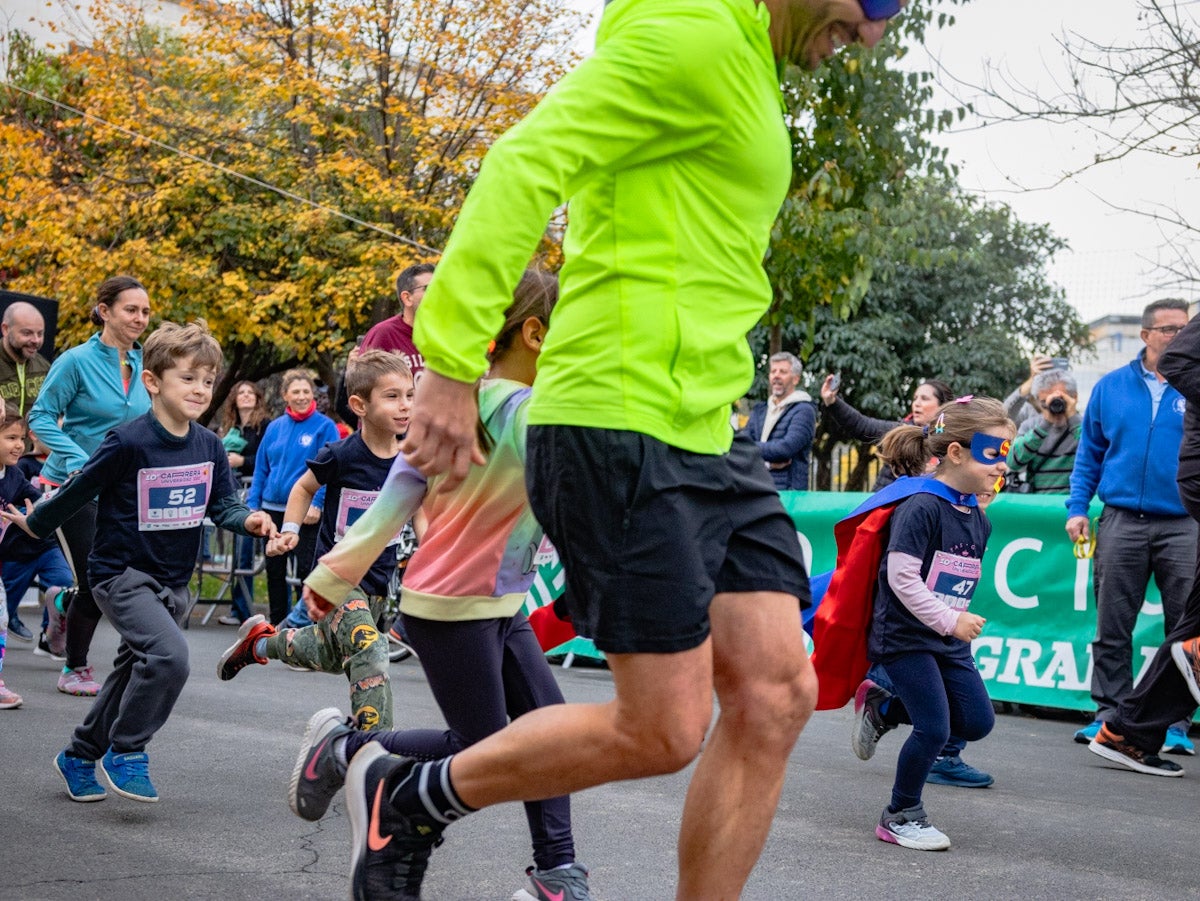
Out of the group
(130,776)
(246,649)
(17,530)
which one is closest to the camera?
(130,776)

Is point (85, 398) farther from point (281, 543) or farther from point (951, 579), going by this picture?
point (951, 579)

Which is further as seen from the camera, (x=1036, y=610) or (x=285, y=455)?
(x=285, y=455)

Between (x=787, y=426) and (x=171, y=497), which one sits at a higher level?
(x=787, y=426)

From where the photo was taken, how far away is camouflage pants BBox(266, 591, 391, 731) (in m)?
4.82

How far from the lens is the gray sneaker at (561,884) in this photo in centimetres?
345

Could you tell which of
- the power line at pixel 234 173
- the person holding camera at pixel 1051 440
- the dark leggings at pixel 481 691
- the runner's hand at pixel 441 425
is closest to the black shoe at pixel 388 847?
Result: the dark leggings at pixel 481 691

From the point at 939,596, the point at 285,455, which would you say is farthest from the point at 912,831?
the point at 285,455

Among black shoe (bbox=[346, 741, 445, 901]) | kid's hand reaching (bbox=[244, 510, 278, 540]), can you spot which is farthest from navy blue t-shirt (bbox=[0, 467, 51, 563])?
black shoe (bbox=[346, 741, 445, 901])

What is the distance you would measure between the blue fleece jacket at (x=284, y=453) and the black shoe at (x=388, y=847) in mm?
7731

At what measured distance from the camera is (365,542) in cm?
338

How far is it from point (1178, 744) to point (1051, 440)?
8.47ft

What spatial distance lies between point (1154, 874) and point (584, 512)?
2.74 metres

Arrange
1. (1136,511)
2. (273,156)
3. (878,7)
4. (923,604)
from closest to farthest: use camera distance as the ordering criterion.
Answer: (878,7) → (923,604) → (1136,511) → (273,156)

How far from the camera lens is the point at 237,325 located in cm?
1941
